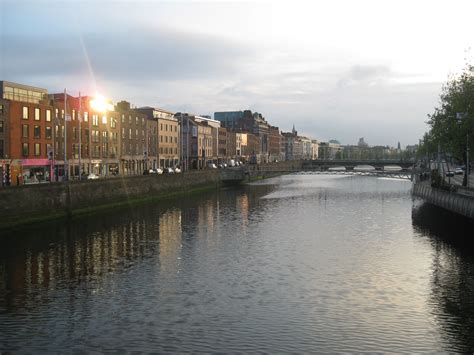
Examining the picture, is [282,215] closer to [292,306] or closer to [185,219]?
[185,219]

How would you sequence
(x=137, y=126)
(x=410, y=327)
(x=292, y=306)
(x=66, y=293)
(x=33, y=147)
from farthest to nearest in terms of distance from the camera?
(x=137, y=126)
(x=33, y=147)
(x=66, y=293)
(x=292, y=306)
(x=410, y=327)

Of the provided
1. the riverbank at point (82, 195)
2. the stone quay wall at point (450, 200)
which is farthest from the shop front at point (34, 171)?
the stone quay wall at point (450, 200)

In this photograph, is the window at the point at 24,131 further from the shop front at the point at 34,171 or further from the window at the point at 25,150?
the shop front at the point at 34,171

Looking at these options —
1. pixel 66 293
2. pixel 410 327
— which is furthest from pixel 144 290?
pixel 410 327

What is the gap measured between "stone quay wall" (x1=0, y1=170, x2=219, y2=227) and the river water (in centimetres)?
276

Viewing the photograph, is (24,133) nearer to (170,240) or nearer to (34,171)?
(34,171)

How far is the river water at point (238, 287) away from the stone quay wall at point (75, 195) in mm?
2757

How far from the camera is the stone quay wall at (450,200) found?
5979 cm

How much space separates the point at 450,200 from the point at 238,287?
45.3 m

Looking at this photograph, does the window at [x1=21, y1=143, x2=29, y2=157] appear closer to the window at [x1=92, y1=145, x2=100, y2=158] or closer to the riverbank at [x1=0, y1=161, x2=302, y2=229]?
the riverbank at [x1=0, y1=161, x2=302, y2=229]

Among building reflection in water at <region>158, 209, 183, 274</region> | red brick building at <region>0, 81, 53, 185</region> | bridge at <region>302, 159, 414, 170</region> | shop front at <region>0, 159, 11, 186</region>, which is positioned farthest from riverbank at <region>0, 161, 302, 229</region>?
bridge at <region>302, 159, 414, 170</region>

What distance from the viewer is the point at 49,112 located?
9338 centimetres

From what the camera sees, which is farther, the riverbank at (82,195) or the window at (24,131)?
the window at (24,131)

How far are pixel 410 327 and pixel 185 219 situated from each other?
44.6 metres
